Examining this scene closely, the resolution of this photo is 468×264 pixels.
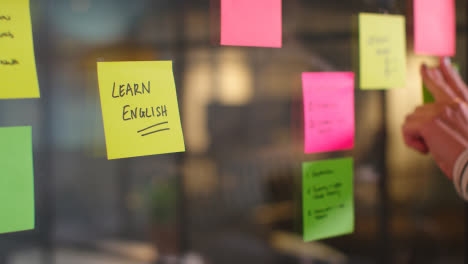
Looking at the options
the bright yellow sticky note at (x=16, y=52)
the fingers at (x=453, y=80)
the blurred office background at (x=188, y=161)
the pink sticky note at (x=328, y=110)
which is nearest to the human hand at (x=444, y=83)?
the fingers at (x=453, y=80)

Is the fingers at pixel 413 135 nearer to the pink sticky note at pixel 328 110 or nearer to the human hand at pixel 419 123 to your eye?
the human hand at pixel 419 123

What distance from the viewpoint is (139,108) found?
0.46 m

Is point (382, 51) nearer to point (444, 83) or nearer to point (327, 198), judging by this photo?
point (444, 83)

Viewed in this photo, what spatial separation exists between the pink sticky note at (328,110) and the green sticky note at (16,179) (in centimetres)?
41

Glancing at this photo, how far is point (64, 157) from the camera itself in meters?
5.78

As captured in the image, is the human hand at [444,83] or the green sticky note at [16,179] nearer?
the green sticky note at [16,179]

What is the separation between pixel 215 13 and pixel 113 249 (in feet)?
A: 11.9

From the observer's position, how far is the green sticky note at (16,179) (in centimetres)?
42

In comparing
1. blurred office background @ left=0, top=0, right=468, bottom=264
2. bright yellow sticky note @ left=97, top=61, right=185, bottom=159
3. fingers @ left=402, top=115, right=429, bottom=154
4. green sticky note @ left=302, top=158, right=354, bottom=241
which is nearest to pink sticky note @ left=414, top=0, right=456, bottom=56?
fingers @ left=402, top=115, right=429, bottom=154

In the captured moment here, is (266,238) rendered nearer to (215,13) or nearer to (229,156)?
(229,156)

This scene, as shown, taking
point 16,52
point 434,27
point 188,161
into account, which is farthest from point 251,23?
point 188,161

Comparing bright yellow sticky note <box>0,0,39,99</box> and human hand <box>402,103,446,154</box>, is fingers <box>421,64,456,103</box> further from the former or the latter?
bright yellow sticky note <box>0,0,39,99</box>

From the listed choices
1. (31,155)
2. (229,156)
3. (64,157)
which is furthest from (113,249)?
(31,155)

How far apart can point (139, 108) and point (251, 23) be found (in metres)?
0.21
